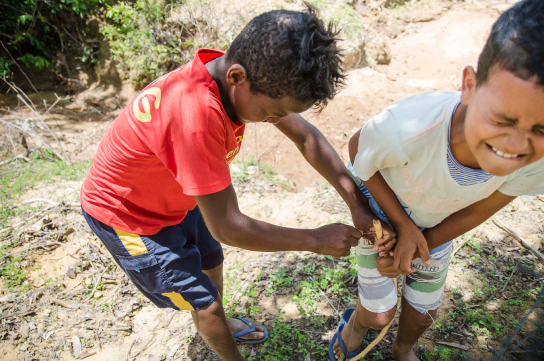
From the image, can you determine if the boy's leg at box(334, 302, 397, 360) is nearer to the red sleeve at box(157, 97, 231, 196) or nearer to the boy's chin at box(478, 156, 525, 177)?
the boy's chin at box(478, 156, 525, 177)

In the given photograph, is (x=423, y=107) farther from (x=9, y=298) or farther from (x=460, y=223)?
(x=9, y=298)

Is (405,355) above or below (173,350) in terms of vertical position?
above

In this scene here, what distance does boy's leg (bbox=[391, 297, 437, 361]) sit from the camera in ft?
5.83

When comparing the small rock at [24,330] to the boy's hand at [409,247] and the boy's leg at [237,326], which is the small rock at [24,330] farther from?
the boy's hand at [409,247]

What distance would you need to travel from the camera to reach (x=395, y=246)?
1.62m

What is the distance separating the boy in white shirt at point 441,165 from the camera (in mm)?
972

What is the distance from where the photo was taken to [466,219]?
1525 mm

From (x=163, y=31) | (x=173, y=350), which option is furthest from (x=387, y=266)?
(x=163, y=31)

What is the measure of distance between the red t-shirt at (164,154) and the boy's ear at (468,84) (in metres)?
0.85

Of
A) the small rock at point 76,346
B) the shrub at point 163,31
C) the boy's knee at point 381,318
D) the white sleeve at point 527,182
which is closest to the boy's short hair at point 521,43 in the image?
the white sleeve at point 527,182

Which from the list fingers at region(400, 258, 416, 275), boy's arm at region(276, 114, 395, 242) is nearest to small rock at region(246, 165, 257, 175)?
boy's arm at region(276, 114, 395, 242)

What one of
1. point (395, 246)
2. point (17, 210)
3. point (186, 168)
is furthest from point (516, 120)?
point (17, 210)

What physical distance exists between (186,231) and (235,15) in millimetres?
5725

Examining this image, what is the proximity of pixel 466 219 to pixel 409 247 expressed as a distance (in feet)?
0.91
